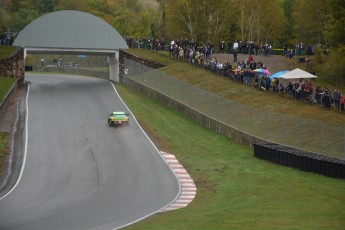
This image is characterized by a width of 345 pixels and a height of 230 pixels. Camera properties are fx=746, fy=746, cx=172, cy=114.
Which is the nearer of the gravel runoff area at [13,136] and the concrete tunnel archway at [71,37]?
the gravel runoff area at [13,136]

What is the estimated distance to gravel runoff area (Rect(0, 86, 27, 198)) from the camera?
3809cm

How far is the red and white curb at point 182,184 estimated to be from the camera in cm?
3259

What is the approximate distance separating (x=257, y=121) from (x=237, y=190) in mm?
11790

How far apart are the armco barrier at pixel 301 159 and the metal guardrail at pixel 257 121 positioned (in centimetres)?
59

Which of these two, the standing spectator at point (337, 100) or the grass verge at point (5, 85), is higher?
the standing spectator at point (337, 100)

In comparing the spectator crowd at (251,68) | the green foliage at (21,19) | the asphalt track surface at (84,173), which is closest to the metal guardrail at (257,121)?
the spectator crowd at (251,68)

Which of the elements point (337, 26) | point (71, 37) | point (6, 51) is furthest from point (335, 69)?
point (6, 51)

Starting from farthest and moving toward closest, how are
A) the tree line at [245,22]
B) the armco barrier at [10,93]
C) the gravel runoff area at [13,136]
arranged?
1. the tree line at [245,22]
2. the armco barrier at [10,93]
3. the gravel runoff area at [13,136]

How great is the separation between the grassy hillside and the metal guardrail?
1829 mm

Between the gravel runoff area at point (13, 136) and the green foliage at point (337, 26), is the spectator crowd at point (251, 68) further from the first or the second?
the gravel runoff area at point (13, 136)

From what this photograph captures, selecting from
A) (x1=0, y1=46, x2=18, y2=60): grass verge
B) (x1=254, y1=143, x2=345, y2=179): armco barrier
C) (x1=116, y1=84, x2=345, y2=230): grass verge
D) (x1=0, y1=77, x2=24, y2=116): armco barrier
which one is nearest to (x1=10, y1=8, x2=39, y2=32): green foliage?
(x1=0, y1=46, x2=18, y2=60): grass verge

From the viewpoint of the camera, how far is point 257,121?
150 feet

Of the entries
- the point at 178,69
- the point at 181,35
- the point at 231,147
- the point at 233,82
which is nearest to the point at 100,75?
the point at 181,35

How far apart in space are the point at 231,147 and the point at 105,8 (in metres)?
125
